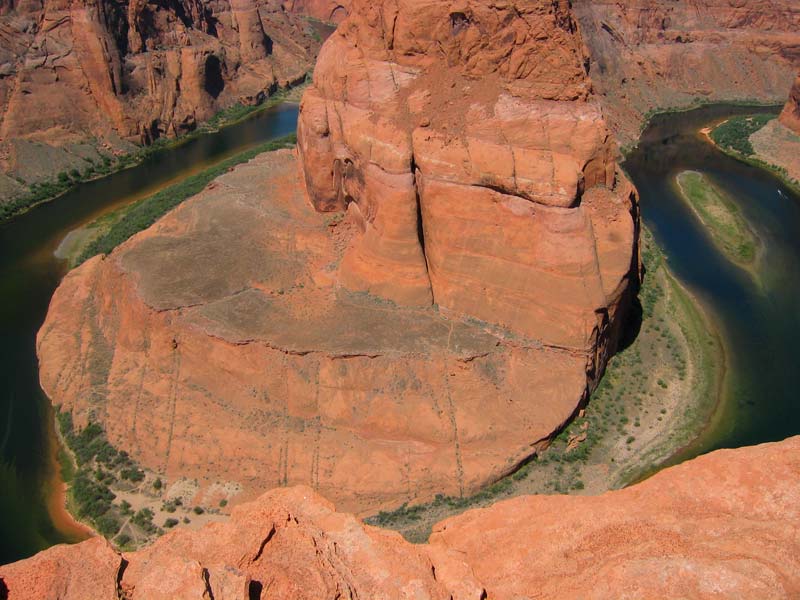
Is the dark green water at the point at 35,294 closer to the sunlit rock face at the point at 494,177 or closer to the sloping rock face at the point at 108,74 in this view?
the sloping rock face at the point at 108,74

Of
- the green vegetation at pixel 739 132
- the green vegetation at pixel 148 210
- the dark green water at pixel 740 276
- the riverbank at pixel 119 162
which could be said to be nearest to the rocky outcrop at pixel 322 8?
the riverbank at pixel 119 162

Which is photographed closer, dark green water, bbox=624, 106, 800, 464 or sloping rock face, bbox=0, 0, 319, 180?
dark green water, bbox=624, 106, 800, 464

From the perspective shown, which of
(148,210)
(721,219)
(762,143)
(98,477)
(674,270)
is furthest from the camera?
(762,143)

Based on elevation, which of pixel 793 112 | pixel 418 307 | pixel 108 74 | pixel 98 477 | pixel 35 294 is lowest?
pixel 35 294

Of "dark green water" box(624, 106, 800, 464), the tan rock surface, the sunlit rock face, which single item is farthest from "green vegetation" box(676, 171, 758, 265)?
the tan rock surface

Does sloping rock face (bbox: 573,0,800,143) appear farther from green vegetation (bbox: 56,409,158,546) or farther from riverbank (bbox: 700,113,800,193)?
green vegetation (bbox: 56,409,158,546)

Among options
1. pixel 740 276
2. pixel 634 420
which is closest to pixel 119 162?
pixel 634 420

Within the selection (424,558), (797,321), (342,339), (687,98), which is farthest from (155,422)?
(687,98)

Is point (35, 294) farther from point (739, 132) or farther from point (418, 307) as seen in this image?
point (739, 132)
